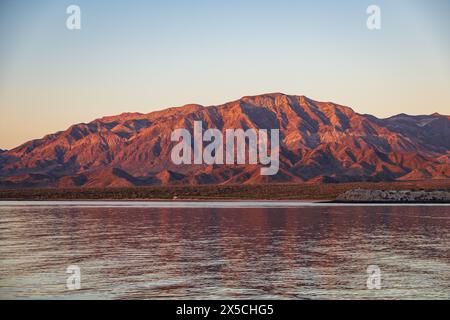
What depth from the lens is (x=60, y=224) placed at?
89.4 meters

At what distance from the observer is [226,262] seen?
155 ft

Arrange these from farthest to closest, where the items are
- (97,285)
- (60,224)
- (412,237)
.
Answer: (60,224), (412,237), (97,285)

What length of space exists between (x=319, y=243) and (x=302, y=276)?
20.5 m

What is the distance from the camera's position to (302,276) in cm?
4050

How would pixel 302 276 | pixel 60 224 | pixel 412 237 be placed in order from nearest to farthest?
1. pixel 302 276
2. pixel 412 237
3. pixel 60 224

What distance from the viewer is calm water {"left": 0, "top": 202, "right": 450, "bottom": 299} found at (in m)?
35.6

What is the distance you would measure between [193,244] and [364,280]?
949 inches

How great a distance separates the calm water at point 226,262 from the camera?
3562cm
